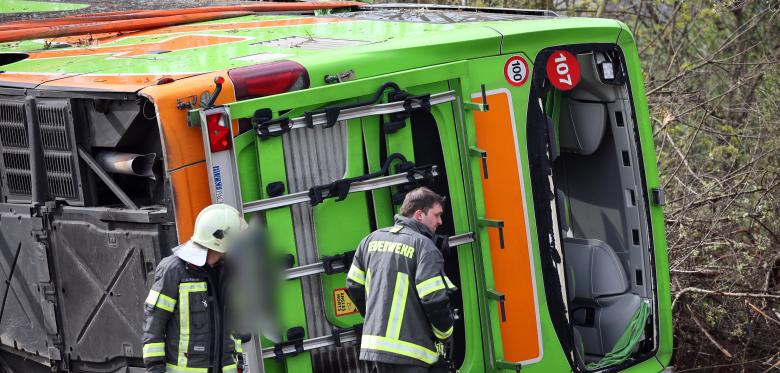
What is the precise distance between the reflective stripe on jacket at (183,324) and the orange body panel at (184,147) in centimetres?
18

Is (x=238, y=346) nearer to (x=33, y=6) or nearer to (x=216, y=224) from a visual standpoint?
(x=216, y=224)

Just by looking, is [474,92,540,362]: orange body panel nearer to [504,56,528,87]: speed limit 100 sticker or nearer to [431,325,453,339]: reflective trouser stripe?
[504,56,528,87]: speed limit 100 sticker

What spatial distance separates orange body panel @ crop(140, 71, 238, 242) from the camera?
Answer: 4945 millimetres

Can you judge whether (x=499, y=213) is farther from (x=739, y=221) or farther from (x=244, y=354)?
(x=739, y=221)

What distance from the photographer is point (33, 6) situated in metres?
8.61

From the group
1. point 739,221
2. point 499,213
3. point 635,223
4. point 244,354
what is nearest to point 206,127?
point 244,354

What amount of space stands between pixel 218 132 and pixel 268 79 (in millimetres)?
403

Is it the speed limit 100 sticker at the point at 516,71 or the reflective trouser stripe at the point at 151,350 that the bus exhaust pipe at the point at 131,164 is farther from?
the speed limit 100 sticker at the point at 516,71

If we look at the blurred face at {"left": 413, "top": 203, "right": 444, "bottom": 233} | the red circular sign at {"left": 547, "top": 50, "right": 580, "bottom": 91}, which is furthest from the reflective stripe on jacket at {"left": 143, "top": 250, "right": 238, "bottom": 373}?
the red circular sign at {"left": 547, "top": 50, "right": 580, "bottom": 91}

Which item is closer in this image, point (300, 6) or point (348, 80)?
point (348, 80)

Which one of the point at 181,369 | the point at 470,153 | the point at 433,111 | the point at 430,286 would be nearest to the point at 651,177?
the point at 470,153

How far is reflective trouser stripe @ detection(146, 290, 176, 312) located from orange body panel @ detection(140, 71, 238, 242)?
263 mm

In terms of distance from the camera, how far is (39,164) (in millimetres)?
5758

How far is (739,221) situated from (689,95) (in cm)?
129
